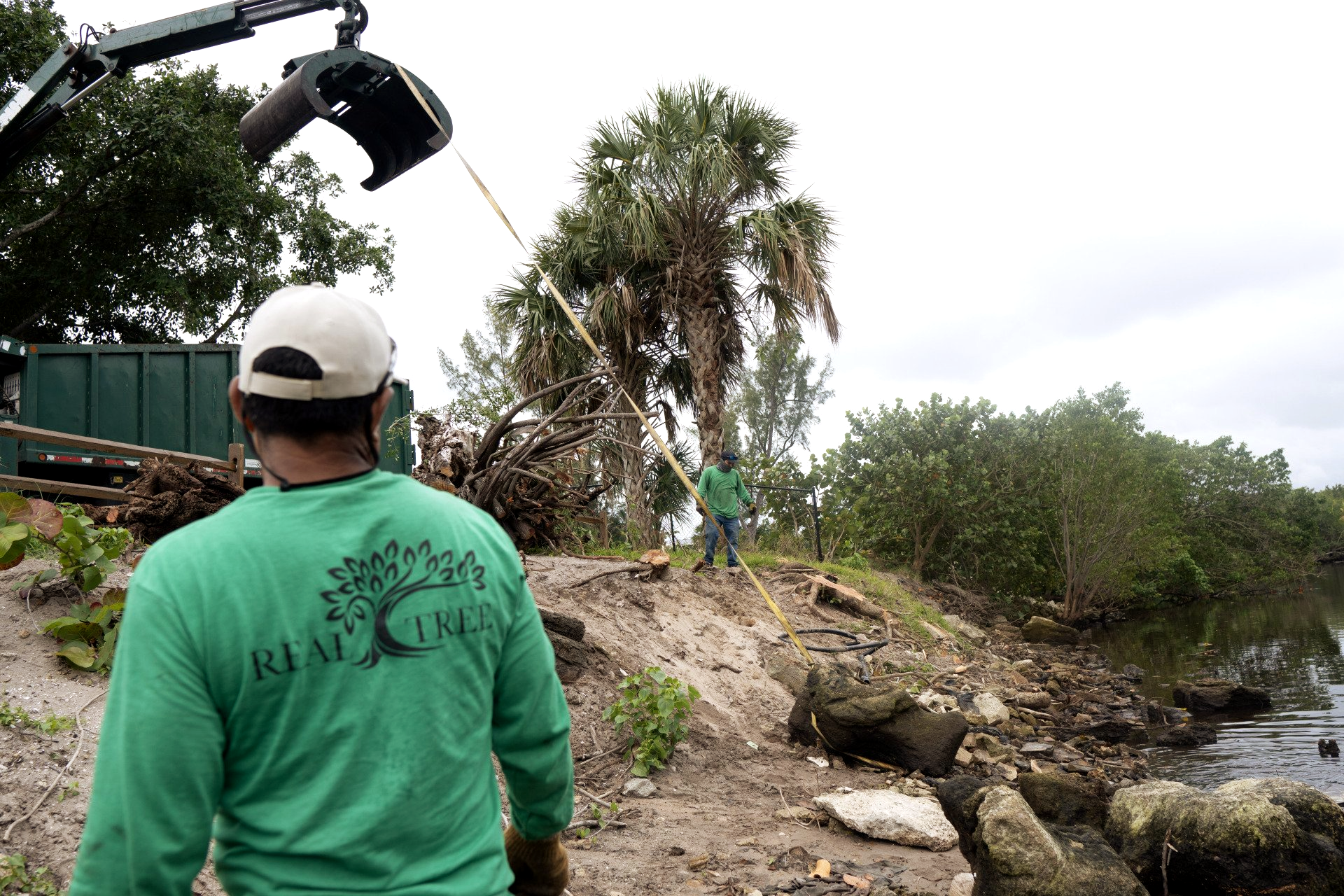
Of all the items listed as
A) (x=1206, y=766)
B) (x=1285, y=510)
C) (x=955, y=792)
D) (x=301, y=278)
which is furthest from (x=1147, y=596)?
(x=955, y=792)

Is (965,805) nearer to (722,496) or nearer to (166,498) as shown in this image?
(166,498)

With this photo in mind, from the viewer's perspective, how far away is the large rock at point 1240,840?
15.5ft

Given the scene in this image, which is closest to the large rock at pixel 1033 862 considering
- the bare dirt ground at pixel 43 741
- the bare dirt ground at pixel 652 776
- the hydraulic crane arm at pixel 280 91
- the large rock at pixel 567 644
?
the bare dirt ground at pixel 652 776

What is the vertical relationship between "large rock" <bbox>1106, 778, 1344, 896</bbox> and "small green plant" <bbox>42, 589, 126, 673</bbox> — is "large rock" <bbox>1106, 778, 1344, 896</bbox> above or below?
below

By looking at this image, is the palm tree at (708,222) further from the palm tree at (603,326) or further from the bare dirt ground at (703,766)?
the bare dirt ground at (703,766)

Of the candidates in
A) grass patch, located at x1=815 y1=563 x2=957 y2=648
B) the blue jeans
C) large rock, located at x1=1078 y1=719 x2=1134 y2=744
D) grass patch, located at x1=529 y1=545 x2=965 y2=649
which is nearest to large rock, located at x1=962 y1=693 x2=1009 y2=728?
large rock, located at x1=1078 y1=719 x2=1134 y2=744

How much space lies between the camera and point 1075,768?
8930mm

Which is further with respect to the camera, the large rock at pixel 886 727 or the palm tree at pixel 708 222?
the palm tree at pixel 708 222

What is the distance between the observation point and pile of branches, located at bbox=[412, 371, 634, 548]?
729 cm

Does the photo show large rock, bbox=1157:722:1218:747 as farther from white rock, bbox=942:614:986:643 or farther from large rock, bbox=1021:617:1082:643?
large rock, bbox=1021:617:1082:643

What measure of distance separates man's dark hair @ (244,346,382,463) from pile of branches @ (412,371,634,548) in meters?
5.40

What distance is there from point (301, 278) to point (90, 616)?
16.4 m

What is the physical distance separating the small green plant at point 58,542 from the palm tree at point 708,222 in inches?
408

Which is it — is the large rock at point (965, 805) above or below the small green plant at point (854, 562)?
below
